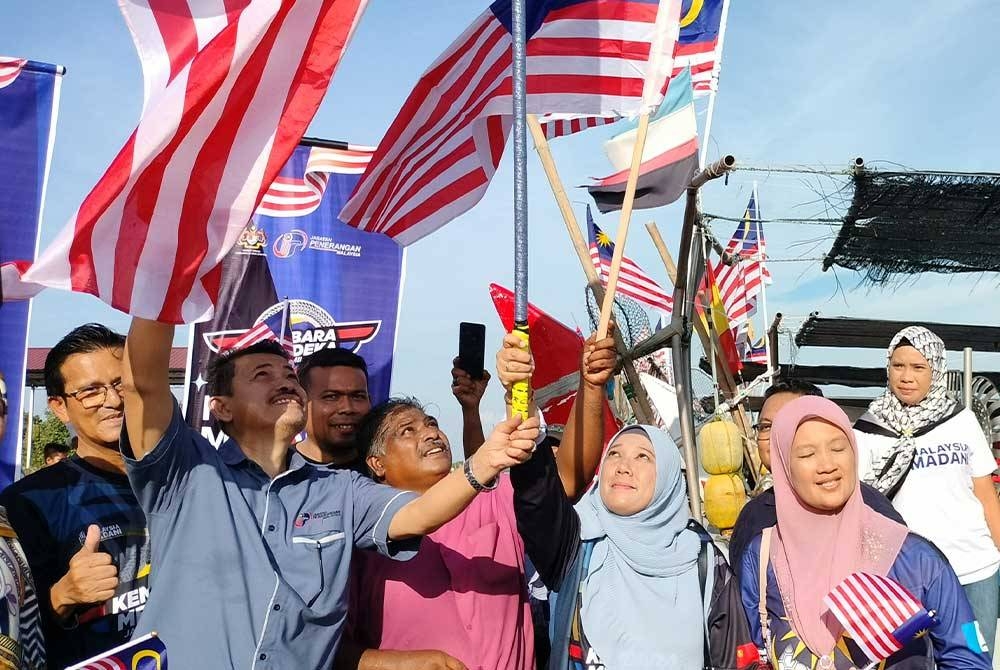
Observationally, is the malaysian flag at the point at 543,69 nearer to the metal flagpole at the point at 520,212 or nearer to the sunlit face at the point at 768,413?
the metal flagpole at the point at 520,212

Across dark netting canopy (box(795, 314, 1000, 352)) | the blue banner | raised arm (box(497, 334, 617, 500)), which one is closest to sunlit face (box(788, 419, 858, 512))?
raised arm (box(497, 334, 617, 500))

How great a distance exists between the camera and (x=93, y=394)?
9.65ft

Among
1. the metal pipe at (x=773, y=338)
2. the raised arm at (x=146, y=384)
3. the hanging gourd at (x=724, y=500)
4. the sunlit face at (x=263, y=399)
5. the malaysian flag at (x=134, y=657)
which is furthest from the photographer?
the metal pipe at (x=773, y=338)

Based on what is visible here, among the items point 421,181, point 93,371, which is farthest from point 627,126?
point 93,371

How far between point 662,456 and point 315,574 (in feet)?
3.67

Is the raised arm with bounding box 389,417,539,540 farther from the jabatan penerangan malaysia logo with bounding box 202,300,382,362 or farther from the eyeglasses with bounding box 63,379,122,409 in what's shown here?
the jabatan penerangan malaysia logo with bounding box 202,300,382,362

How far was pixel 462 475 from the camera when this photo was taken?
259cm

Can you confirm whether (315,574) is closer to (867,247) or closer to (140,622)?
(140,622)

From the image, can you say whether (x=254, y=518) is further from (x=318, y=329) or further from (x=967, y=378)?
(x=967, y=378)

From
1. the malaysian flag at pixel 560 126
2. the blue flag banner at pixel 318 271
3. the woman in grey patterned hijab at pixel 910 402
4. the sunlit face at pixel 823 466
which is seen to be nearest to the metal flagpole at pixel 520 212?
the sunlit face at pixel 823 466

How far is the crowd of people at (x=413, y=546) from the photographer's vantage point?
2379 millimetres

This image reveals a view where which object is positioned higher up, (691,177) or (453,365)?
(691,177)

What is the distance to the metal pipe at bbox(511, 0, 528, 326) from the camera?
8.50 ft

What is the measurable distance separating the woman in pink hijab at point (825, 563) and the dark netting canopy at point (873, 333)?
6.70m
